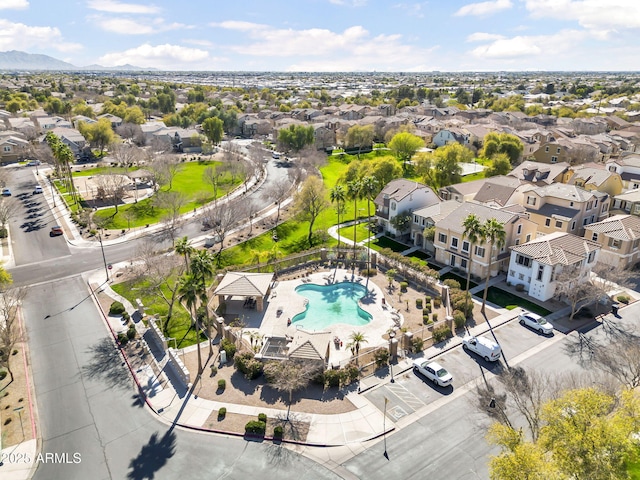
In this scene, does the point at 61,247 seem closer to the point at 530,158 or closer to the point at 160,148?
the point at 160,148

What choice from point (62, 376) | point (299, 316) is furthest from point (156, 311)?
point (299, 316)

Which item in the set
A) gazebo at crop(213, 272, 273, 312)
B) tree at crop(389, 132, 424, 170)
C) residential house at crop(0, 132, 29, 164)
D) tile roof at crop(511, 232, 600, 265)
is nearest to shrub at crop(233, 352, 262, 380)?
gazebo at crop(213, 272, 273, 312)

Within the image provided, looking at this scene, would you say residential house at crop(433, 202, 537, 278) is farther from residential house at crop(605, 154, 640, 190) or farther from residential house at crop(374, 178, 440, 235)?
residential house at crop(605, 154, 640, 190)

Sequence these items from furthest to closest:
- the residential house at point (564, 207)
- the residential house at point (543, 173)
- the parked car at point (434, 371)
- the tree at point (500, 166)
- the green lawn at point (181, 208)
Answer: the tree at point (500, 166)
the residential house at point (543, 173)
the green lawn at point (181, 208)
the residential house at point (564, 207)
the parked car at point (434, 371)

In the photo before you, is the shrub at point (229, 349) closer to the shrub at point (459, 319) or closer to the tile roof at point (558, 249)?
the shrub at point (459, 319)

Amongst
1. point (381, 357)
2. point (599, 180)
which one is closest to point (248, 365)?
point (381, 357)

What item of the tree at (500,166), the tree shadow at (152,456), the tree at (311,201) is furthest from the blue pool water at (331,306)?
the tree at (500,166)

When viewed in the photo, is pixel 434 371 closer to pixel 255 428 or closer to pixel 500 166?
pixel 255 428
